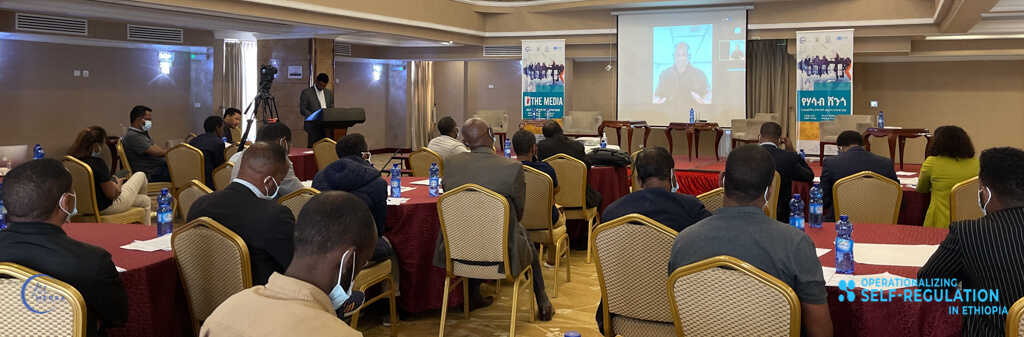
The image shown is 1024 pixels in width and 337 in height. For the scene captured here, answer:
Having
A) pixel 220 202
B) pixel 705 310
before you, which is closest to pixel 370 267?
pixel 220 202

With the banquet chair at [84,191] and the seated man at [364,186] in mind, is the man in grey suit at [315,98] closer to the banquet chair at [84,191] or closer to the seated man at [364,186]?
the banquet chair at [84,191]

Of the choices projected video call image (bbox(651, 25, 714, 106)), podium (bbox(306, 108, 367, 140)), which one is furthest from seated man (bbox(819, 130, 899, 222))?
projected video call image (bbox(651, 25, 714, 106))

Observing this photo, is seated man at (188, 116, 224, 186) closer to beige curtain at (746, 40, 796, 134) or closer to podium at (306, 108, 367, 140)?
podium at (306, 108, 367, 140)

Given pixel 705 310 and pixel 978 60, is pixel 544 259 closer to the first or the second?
pixel 705 310

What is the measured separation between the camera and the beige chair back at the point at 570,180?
20.5ft

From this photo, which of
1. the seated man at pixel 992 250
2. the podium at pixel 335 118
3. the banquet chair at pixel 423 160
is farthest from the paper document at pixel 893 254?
the podium at pixel 335 118

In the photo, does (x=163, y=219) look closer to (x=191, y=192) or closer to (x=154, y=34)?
(x=191, y=192)

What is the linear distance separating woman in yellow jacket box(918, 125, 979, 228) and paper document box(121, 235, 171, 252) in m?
4.52

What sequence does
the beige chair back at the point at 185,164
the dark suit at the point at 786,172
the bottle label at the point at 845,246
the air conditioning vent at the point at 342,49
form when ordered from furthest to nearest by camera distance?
the air conditioning vent at the point at 342,49, the beige chair back at the point at 185,164, the dark suit at the point at 786,172, the bottle label at the point at 845,246

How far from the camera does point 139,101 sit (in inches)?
539

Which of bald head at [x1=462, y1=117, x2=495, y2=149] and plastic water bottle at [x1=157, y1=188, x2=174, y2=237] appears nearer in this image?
plastic water bottle at [x1=157, y1=188, x2=174, y2=237]

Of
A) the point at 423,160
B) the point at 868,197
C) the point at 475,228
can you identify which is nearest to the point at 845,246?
the point at 475,228

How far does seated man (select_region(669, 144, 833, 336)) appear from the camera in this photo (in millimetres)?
2373

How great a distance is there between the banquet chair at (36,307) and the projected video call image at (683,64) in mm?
11816
